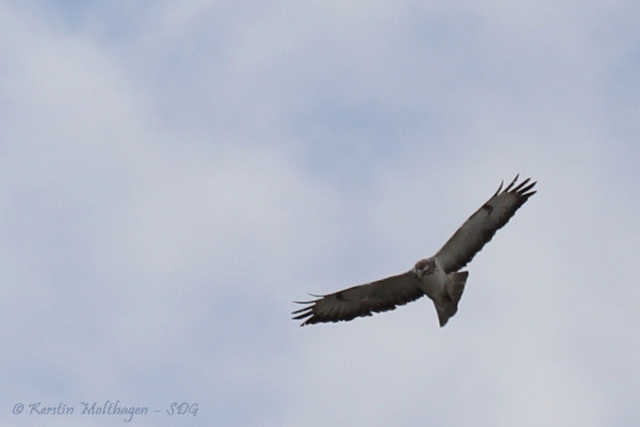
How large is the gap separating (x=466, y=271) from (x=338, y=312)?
9.91 feet

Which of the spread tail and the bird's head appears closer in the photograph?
the bird's head

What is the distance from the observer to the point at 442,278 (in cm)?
2244

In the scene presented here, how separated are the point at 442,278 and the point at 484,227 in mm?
1475

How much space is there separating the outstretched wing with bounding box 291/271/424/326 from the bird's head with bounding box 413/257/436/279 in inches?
10.2

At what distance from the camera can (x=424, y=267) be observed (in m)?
22.2

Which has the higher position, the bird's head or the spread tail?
the bird's head

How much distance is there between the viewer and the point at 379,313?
23625 millimetres

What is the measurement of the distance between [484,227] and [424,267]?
1.70m

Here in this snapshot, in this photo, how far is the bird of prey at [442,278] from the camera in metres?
22.6

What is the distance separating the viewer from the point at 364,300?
23.6 meters

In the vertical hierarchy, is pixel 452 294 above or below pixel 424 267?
below

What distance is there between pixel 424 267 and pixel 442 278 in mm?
500

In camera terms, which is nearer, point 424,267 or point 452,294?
point 424,267

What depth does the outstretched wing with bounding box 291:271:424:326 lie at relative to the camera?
23016mm
